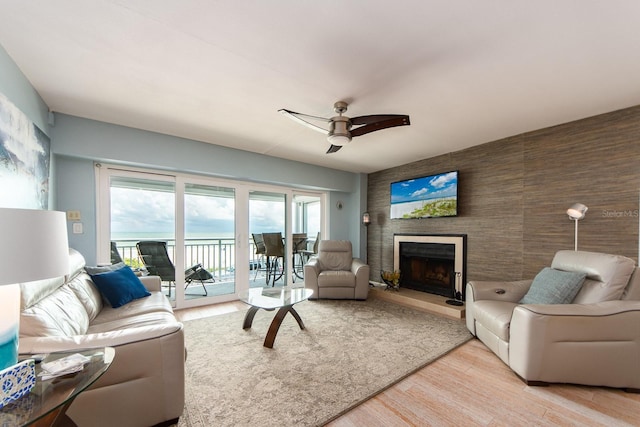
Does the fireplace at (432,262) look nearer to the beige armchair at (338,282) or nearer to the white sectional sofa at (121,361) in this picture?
the beige armchair at (338,282)

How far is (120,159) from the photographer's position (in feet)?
10.1

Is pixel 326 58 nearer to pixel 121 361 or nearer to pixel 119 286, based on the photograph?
pixel 121 361

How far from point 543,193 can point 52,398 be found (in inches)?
170

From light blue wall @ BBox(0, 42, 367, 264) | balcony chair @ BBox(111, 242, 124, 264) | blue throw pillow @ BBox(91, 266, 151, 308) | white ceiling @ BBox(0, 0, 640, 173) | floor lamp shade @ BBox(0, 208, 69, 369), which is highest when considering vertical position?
white ceiling @ BBox(0, 0, 640, 173)

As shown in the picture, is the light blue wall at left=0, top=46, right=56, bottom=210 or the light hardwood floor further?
the light blue wall at left=0, top=46, right=56, bottom=210

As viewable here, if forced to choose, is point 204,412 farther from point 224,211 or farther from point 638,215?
point 638,215

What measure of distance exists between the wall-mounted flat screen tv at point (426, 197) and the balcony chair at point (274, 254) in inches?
84.5

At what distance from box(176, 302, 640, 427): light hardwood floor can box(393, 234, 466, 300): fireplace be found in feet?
6.32

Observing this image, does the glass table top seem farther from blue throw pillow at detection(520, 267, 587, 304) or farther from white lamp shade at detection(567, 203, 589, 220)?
white lamp shade at detection(567, 203, 589, 220)

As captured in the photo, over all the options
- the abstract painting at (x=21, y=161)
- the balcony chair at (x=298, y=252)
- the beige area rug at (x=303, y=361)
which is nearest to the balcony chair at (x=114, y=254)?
the abstract painting at (x=21, y=161)

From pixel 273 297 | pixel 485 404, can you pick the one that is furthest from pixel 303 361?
pixel 485 404

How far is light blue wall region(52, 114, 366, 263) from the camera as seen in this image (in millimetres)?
2855

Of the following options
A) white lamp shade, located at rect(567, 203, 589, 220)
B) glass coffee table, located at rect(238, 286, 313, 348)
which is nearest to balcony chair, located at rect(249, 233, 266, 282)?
glass coffee table, located at rect(238, 286, 313, 348)

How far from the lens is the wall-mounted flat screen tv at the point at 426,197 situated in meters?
3.98
